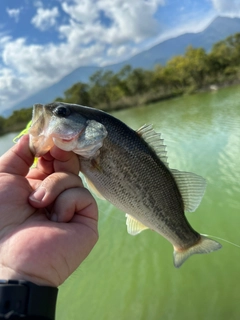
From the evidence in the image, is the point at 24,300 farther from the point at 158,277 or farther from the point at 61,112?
the point at 158,277

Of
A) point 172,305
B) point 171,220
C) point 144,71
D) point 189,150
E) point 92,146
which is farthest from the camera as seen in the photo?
point 144,71

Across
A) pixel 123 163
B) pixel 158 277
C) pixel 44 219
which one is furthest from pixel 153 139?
pixel 158 277

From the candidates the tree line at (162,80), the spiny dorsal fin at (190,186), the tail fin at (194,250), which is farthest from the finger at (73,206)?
the tree line at (162,80)

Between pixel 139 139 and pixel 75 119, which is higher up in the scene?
pixel 75 119

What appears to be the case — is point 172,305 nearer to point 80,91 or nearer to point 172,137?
point 172,137

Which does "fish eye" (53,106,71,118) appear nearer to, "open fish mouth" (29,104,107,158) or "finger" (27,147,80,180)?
"open fish mouth" (29,104,107,158)

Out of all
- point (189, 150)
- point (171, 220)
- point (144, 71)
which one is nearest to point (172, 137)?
point (189, 150)

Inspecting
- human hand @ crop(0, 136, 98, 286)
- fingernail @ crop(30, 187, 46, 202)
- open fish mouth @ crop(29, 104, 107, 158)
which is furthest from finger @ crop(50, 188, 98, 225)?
open fish mouth @ crop(29, 104, 107, 158)
